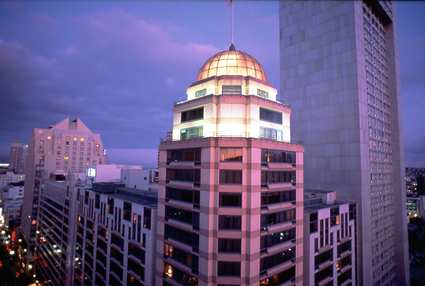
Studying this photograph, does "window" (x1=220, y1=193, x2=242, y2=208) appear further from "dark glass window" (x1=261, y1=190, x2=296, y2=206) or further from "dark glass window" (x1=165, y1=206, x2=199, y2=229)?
"dark glass window" (x1=165, y1=206, x2=199, y2=229)

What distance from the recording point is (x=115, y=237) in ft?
199

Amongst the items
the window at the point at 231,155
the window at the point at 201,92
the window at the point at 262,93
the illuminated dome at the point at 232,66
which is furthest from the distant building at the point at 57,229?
the window at the point at 262,93

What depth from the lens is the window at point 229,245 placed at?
37.5 meters

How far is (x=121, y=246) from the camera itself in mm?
58219

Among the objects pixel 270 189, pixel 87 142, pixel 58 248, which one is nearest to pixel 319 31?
pixel 270 189

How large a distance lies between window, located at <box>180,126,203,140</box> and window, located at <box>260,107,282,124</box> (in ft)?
33.3

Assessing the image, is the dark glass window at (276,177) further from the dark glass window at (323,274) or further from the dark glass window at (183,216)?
the dark glass window at (323,274)

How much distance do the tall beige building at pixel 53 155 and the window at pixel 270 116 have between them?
399 ft

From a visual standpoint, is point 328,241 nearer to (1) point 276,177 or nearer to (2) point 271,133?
(1) point 276,177

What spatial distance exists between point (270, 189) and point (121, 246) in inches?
1444

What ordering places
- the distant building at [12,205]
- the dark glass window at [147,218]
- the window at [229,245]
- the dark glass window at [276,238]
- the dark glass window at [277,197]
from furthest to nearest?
the distant building at [12,205] → the dark glass window at [147,218] → the dark glass window at [277,197] → the dark glass window at [276,238] → the window at [229,245]

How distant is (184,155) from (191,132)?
→ 448cm

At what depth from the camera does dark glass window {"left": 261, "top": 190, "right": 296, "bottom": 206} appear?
39812 mm

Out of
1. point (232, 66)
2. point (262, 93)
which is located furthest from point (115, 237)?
point (232, 66)
